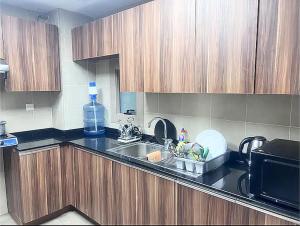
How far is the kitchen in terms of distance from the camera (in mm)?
1120

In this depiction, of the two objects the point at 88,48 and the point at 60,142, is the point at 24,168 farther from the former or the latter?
the point at 88,48

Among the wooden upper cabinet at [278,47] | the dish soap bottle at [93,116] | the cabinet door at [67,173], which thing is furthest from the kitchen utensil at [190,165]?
the dish soap bottle at [93,116]

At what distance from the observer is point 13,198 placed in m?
2.12

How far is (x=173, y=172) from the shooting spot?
1.38m

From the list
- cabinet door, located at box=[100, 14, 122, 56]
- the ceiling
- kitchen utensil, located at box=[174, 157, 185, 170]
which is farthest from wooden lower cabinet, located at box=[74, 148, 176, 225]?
the ceiling

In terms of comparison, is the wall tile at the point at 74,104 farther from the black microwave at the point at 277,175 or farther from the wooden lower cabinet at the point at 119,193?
the black microwave at the point at 277,175

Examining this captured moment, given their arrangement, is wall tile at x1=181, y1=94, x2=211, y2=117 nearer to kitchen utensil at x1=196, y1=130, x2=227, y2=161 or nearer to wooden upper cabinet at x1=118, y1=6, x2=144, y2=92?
kitchen utensil at x1=196, y1=130, x2=227, y2=161

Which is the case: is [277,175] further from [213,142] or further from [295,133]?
[213,142]

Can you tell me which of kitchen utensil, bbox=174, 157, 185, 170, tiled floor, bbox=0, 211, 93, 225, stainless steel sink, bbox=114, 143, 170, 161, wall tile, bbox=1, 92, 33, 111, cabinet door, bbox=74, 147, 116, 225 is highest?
wall tile, bbox=1, 92, 33, 111

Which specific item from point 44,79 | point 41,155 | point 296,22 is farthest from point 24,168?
point 296,22

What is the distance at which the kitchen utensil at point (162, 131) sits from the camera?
6.50 ft

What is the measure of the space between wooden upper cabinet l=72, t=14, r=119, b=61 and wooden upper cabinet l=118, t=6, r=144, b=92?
0.28 ft

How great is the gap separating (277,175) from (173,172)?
0.56 meters

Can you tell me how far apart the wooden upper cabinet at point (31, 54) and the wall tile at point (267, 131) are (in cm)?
182
